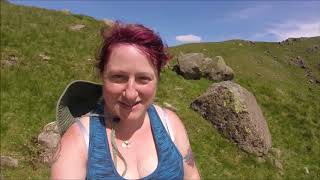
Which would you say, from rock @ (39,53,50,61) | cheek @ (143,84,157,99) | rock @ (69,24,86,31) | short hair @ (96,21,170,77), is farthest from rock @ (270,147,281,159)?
short hair @ (96,21,170,77)

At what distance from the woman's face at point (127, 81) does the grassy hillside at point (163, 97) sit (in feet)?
30.8

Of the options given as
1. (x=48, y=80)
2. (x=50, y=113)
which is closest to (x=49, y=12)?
(x=48, y=80)

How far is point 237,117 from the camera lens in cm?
1598

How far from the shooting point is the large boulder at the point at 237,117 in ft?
52.2

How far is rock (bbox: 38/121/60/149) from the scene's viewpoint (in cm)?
1298

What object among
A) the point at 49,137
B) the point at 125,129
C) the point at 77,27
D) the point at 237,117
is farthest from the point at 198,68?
the point at 125,129

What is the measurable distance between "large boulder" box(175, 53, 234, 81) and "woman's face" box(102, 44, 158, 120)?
701 inches

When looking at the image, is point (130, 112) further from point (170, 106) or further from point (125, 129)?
point (170, 106)

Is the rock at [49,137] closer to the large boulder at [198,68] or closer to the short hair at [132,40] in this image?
the large boulder at [198,68]

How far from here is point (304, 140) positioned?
18.6 metres

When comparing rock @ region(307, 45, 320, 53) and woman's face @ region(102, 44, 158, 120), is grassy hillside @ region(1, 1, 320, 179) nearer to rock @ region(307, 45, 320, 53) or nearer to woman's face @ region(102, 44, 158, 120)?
rock @ region(307, 45, 320, 53)

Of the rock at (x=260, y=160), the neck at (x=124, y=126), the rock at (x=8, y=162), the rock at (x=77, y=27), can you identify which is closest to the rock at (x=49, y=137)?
the rock at (x=8, y=162)

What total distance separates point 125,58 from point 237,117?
13.1 meters

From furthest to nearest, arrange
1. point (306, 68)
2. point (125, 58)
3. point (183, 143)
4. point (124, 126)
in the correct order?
1. point (306, 68)
2. point (183, 143)
3. point (124, 126)
4. point (125, 58)
